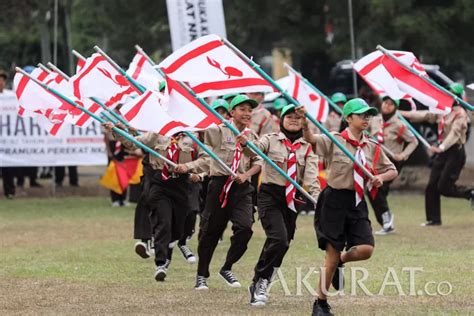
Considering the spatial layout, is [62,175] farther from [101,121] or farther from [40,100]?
[101,121]

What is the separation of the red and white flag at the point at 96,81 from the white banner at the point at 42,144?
1008 centimetres

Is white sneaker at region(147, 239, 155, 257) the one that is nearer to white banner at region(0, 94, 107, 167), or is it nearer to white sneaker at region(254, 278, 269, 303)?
white sneaker at region(254, 278, 269, 303)

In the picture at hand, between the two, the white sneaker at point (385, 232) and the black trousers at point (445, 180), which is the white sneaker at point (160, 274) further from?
the black trousers at point (445, 180)

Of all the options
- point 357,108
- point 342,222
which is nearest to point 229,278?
point 342,222

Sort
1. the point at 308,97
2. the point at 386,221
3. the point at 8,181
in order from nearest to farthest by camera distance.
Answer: the point at 308,97, the point at 386,221, the point at 8,181

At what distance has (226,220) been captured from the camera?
12.0m

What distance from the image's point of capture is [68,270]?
1348 centimetres

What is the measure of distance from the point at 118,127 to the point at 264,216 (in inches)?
89.6

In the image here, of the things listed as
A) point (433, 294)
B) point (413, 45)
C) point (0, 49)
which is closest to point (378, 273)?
point (433, 294)

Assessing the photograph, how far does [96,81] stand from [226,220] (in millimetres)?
2054

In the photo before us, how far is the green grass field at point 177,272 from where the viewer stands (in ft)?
35.4

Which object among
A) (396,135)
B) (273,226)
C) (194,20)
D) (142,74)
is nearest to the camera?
(273,226)

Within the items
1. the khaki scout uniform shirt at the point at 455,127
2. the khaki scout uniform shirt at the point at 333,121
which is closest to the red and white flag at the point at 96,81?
the khaki scout uniform shirt at the point at 455,127

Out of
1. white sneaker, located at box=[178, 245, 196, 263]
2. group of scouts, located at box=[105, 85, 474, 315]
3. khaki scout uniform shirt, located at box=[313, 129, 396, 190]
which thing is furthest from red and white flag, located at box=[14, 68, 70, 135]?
khaki scout uniform shirt, located at box=[313, 129, 396, 190]
